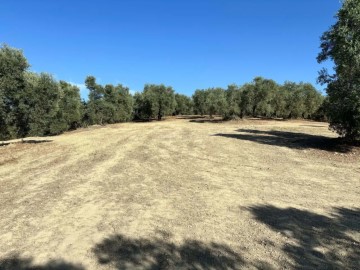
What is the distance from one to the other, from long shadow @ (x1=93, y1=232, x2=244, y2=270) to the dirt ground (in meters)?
0.02

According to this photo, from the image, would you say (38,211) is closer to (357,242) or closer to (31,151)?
(357,242)

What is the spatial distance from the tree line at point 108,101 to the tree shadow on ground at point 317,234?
702 inches

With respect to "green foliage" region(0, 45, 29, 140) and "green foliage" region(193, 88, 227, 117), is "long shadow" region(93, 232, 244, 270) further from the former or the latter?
"green foliage" region(193, 88, 227, 117)

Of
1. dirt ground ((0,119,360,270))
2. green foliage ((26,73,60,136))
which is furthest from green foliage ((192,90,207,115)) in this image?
dirt ground ((0,119,360,270))

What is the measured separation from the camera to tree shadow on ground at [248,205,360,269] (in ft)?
21.0

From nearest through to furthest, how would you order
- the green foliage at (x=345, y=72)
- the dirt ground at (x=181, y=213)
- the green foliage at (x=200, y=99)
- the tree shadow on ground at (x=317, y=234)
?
the tree shadow on ground at (x=317, y=234), the dirt ground at (x=181, y=213), the green foliage at (x=345, y=72), the green foliage at (x=200, y=99)

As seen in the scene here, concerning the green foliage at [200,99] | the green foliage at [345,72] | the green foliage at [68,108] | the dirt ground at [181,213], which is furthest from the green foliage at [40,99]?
the green foliage at [200,99]

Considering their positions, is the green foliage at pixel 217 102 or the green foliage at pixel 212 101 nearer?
the green foliage at pixel 217 102

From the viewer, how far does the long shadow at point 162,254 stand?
6.23 m

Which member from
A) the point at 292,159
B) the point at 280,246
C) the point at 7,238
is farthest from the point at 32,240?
the point at 292,159

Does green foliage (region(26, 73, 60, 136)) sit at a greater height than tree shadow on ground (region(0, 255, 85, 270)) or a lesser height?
greater

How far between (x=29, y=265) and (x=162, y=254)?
7.78 feet

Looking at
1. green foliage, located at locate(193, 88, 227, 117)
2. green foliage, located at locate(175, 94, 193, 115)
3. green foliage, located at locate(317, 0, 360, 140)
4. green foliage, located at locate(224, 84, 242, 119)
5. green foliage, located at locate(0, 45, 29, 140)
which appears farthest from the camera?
green foliage, located at locate(175, 94, 193, 115)

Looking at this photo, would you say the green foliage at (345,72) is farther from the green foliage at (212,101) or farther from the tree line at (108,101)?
the green foliage at (212,101)
